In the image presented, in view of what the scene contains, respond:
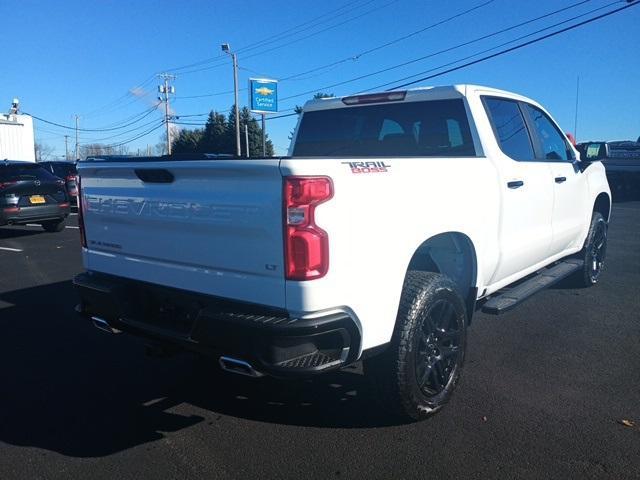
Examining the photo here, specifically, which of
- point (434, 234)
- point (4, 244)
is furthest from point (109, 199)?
point (4, 244)

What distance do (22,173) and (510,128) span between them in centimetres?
1102

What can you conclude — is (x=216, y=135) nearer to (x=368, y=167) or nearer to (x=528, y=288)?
(x=528, y=288)

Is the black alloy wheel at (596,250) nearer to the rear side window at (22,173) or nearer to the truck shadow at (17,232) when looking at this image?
the rear side window at (22,173)

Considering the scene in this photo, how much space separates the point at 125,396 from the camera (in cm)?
375

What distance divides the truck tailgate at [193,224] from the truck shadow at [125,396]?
913 millimetres

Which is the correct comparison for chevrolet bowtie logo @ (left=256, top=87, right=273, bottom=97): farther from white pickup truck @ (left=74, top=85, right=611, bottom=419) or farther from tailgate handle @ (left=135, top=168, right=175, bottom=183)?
tailgate handle @ (left=135, top=168, right=175, bottom=183)

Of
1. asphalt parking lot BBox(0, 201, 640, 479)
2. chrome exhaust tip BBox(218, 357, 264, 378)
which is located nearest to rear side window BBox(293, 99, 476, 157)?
asphalt parking lot BBox(0, 201, 640, 479)

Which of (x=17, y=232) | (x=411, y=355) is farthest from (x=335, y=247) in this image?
(x=17, y=232)

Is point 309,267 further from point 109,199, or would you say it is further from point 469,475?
point 109,199

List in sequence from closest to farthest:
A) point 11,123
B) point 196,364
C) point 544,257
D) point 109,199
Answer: point 109,199 → point 196,364 → point 544,257 → point 11,123

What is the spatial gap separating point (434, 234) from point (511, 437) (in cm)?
126

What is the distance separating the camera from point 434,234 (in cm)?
330

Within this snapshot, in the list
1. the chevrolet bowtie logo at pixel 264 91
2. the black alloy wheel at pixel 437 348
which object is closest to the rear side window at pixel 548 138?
the black alloy wheel at pixel 437 348

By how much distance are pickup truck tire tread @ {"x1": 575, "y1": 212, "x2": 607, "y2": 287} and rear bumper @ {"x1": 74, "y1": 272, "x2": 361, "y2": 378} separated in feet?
14.9
